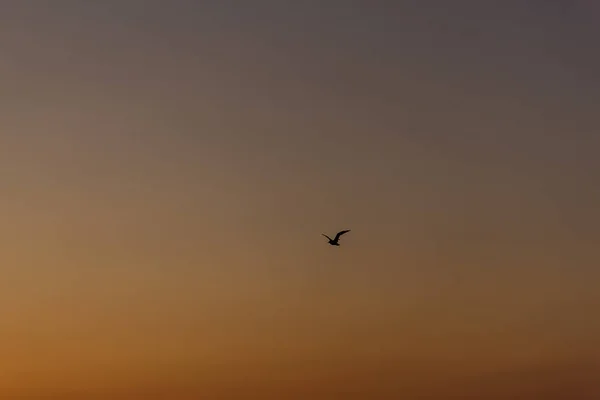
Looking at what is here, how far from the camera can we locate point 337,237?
240 feet
